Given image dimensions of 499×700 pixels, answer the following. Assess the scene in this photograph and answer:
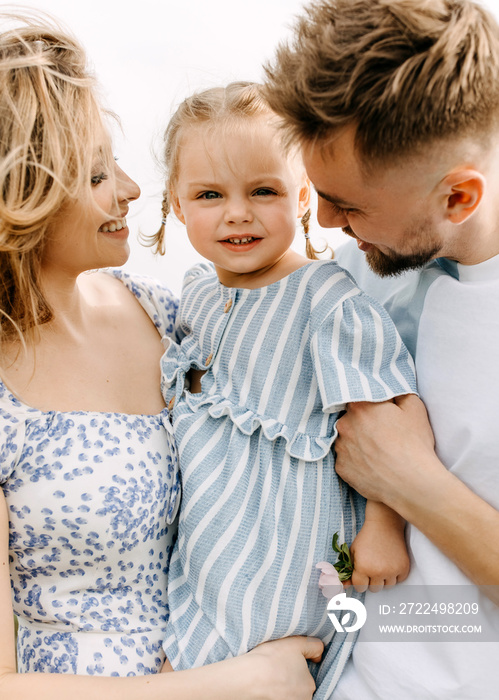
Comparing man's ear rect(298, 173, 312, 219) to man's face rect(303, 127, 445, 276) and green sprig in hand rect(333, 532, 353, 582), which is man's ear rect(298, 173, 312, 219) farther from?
green sprig in hand rect(333, 532, 353, 582)

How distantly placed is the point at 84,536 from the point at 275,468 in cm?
40

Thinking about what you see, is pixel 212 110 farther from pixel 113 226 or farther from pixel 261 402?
pixel 261 402

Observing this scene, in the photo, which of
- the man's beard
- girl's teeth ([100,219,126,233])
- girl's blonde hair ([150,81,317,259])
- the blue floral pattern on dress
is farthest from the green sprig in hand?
girl's blonde hair ([150,81,317,259])

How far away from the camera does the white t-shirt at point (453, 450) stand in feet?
3.80

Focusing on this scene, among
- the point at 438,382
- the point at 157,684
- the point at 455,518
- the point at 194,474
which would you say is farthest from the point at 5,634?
the point at 438,382

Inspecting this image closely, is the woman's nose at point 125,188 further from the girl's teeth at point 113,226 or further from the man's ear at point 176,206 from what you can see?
the man's ear at point 176,206

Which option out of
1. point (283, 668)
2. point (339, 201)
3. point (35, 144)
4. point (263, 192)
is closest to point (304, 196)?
point (263, 192)

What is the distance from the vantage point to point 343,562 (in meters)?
1.24

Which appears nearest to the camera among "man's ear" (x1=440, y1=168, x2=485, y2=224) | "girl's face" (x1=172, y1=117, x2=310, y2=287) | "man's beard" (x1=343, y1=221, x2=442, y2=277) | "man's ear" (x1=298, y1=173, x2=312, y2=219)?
"man's ear" (x1=440, y1=168, x2=485, y2=224)

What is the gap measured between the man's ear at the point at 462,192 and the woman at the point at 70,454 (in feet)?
2.30

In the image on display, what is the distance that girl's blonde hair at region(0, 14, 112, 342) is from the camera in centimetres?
123


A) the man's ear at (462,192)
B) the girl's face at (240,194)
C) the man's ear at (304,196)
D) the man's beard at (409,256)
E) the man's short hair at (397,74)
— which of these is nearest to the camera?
the man's short hair at (397,74)

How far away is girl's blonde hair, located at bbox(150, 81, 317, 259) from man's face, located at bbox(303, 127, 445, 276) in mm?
244

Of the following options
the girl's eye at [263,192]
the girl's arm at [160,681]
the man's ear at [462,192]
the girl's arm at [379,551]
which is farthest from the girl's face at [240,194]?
the girl's arm at [160,681]
